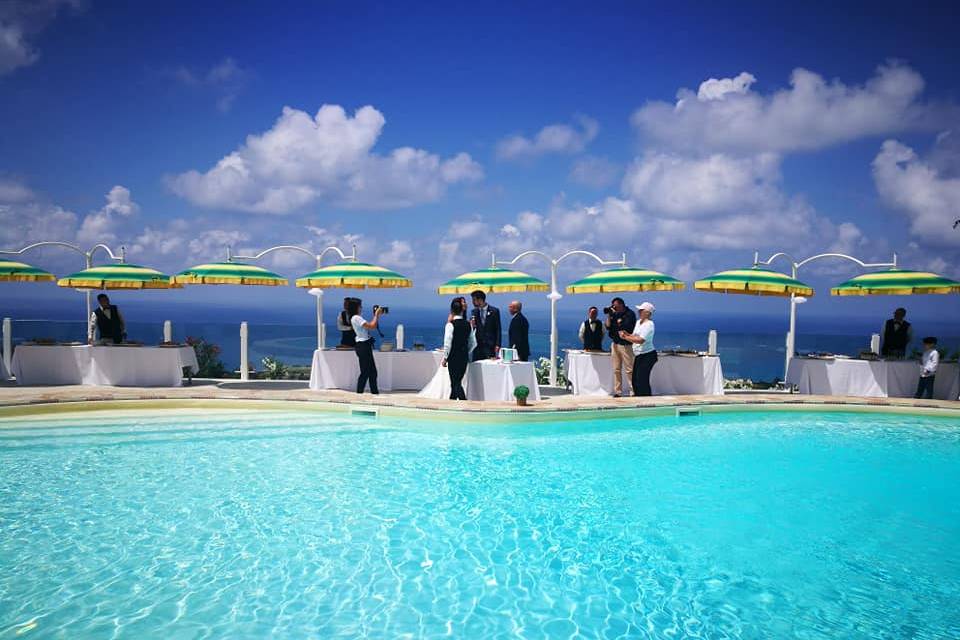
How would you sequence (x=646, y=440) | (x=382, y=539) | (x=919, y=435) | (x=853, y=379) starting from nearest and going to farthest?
(x=382, y=539), (x=646, y=440), (x=919, y=435), (x=853, y=379)

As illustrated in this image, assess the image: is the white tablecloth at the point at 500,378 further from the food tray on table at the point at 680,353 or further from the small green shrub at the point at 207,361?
the small green shrub at the point at 207,361

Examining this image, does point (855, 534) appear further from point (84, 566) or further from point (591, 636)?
point (84, 566)

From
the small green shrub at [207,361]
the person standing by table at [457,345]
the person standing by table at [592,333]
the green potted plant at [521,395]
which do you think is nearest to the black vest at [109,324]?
the small green shrub at [207,361]

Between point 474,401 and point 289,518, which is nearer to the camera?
point 289,518

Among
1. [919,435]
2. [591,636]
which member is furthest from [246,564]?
[919,435]

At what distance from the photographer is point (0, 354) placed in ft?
43.2

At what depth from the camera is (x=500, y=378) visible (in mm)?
11344

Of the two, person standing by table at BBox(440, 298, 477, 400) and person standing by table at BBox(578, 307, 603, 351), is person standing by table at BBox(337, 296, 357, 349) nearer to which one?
person standing by table at BBox(440, 298, 477, 400)

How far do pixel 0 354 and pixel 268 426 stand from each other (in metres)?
7.64

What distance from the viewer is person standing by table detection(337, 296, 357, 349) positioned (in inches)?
455

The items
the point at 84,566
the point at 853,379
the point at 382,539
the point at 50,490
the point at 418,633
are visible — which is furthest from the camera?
the point at 853,379

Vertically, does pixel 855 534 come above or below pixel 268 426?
below

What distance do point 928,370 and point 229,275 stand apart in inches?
551

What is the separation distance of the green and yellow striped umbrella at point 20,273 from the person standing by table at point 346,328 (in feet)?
23.5
